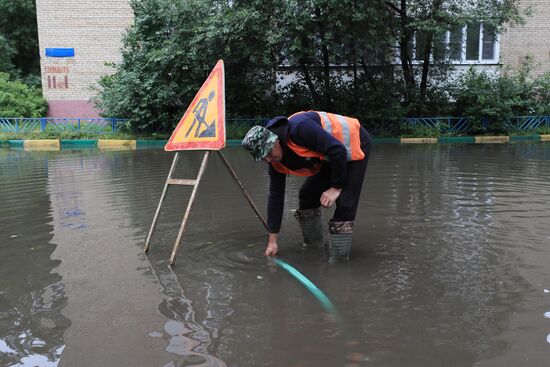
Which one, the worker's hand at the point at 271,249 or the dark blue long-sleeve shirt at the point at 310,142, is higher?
the dark blue long-sleeve shirt at the point at 310,142

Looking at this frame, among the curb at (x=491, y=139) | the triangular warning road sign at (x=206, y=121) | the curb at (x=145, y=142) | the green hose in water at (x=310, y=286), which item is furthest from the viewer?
the curb at (x=491, y=139)

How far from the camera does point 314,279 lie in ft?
12.8

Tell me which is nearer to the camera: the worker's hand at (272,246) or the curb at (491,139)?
the worker's hand at (272,246)

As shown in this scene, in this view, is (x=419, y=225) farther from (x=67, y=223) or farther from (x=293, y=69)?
(x=293, y=69)

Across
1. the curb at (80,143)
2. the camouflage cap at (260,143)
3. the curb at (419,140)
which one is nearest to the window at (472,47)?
the curb at (419,140)

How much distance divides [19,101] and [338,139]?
18351mm

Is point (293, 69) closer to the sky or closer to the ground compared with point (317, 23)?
closer to the ground

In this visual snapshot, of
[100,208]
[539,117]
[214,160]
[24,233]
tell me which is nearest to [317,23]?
[214,160]

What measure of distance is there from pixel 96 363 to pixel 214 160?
9.20 meters

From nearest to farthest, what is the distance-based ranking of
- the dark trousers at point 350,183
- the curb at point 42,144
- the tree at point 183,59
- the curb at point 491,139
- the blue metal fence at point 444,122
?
1. the dark trousers at point 350,183
2. the tree at point 183,59
3. the curb at point 42,144
4. the curb at point 491,139
5. the blue metal fence at point 444,122

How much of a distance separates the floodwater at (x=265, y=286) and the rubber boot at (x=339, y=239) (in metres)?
0.09

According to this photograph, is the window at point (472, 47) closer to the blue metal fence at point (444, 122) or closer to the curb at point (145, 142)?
the blue metal fence at point (444, 122)

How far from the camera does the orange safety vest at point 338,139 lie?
3.80 m

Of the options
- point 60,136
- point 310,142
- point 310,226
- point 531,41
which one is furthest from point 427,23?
point 310,142
